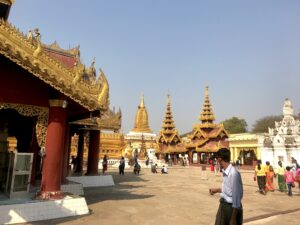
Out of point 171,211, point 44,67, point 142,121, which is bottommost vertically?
point 171,211

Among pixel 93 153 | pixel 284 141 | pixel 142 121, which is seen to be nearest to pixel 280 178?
pixel 93 153

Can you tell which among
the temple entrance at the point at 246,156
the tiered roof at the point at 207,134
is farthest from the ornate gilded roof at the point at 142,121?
the temple entrance at the point at 246,156

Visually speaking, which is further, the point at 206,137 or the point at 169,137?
the point at 169,137

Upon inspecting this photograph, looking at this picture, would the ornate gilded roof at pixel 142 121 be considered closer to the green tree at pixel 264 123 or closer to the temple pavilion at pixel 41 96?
the green tree at pixel 264 123

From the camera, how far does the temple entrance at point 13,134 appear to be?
10227 mm

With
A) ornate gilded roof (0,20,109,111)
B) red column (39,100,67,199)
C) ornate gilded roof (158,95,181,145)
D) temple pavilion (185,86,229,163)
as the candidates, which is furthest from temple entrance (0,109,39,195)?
ornate gilded roof (158,95,181,145)

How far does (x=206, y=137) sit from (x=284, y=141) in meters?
16.4

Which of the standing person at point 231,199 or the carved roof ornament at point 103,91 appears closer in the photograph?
the standing person at point 231,199

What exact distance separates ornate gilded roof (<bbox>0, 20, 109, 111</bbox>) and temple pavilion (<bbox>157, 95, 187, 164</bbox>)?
48.8 metres

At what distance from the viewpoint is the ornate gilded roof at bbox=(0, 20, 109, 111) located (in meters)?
7.39

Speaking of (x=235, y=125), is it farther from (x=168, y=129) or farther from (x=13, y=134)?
(x=13, y=134)

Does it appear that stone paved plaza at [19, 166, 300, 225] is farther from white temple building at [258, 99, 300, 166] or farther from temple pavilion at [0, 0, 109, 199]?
white temple building at [258, 99, 300, 166]

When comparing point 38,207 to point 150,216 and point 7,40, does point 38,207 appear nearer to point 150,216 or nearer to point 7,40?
point 150,216

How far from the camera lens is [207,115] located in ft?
177
